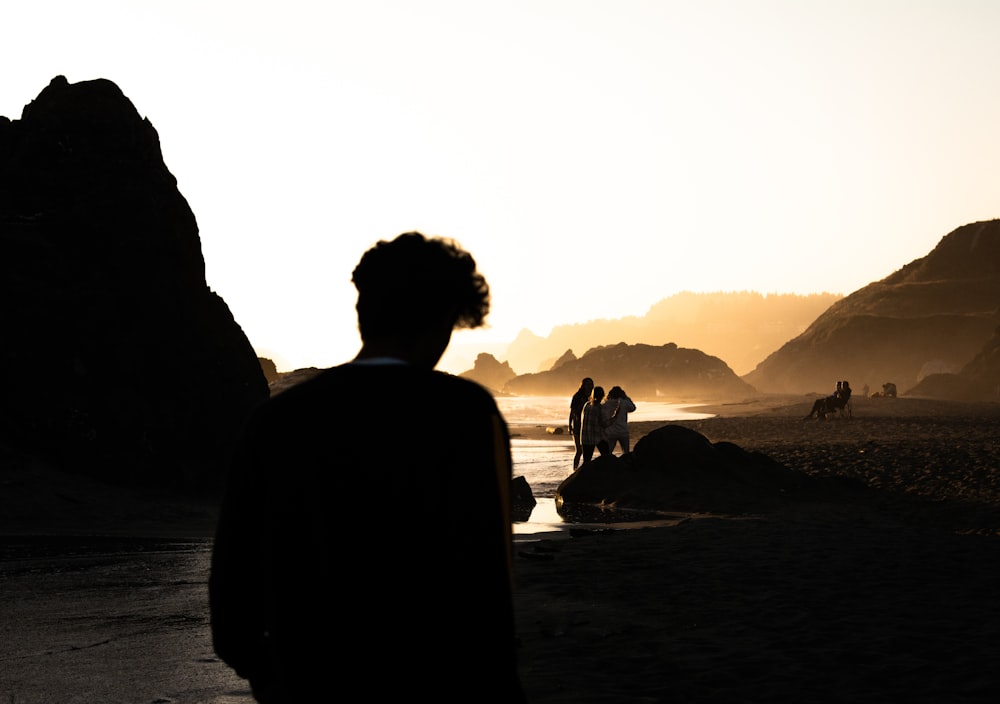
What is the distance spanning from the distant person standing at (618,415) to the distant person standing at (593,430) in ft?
0.39

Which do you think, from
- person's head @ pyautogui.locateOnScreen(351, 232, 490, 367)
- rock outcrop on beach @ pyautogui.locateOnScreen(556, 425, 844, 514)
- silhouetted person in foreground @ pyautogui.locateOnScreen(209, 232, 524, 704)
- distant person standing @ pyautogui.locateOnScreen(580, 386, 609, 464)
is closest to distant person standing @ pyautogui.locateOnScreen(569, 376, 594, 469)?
distant person standing @ pyautogui.locateOnScreen(580, 386, 609, 464)

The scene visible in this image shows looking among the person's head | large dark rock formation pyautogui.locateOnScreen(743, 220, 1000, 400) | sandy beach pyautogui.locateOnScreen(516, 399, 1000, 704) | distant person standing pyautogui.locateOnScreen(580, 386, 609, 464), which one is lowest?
sandy beach pyautogui.locateOnScreen(516, 399, 1000, 704)

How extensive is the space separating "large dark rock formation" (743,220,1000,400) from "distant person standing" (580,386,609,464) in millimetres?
109714

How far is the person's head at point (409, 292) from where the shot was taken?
2736 millimetres

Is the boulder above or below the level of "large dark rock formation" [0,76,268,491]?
below

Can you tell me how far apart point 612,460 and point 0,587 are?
1298 centimetres

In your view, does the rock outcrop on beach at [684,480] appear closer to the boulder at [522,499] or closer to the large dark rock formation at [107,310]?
the boulder at [522,499]

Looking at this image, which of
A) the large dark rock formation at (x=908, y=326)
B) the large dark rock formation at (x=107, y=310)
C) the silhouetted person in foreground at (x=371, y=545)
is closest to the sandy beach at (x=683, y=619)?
the large dark rock formation at (x=107, y=310)

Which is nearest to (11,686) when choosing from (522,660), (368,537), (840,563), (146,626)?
(146,626)

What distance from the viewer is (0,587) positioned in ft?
31.6

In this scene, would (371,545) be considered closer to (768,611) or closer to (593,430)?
(768,611)

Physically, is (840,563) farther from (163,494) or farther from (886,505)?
(163,494)

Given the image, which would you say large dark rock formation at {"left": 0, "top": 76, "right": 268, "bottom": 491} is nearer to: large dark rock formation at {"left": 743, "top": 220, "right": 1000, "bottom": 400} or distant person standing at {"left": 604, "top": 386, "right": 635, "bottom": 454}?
distant person standing at {"left": 604, "top": 386, "right": 635, "bottom": 454}

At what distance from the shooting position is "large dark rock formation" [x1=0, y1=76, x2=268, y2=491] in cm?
1711
